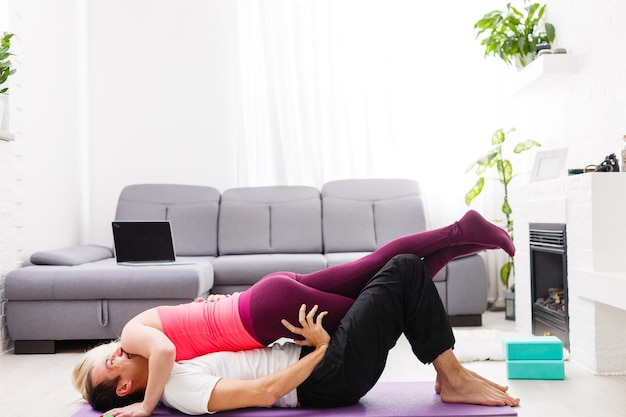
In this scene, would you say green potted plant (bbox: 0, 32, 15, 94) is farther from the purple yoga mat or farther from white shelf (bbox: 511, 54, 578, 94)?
white shelf (bbox: 511, 54, 578, 94)

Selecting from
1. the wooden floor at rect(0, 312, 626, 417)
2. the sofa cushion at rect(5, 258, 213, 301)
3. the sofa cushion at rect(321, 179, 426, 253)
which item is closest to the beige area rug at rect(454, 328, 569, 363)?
the wooden floor at rect(0, 312, 626, 417)

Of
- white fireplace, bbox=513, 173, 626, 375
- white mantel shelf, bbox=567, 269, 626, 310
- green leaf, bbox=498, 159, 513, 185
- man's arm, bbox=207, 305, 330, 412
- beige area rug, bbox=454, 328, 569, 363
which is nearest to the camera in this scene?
man's arm, bbox=207, 305, 330, 412

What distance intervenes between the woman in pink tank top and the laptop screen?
1.67 m

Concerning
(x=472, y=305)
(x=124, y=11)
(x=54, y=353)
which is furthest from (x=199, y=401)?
(x=124, y=11)

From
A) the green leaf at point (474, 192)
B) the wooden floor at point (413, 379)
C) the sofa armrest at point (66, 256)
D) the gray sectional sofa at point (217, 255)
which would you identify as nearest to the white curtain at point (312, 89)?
the gray sectional sofa at point (217, 255)

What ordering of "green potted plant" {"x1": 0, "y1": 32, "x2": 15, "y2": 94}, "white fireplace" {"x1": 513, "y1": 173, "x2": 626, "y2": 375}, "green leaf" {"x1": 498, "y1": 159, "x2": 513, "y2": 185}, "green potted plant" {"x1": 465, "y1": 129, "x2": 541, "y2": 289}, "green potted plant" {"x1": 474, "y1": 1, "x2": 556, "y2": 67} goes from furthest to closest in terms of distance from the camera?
"green leaf" {"x1": 498, "y1": 159, "x2": 513, "y2": 185}
"green potted plant" {"x1": 465, "y1": 129, "x2": 541, "y2": 289}
"green potted plant" {"x1": 474, "y1": 1, "x2": 556, "y2": 67}
"green potted plant" {"x1": 0, "y1": 32, "x2": 15, "y2": 94}
"white fireplace" {"x1": 513, "y1": 173, "x2": 626, "y2": 375}

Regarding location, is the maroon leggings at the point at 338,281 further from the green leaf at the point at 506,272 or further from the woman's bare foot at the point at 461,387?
the green leaf at the point at 506,272

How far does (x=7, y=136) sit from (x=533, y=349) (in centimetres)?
326

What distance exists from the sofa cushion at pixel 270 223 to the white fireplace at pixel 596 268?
1975mm

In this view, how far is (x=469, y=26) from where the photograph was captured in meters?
4.97

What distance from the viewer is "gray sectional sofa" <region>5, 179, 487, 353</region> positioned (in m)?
3.50

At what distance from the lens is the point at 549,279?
3582 mm

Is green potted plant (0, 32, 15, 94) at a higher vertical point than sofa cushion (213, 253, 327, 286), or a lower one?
higher

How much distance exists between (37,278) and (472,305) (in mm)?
2834
